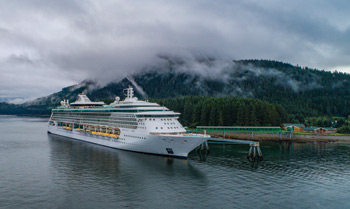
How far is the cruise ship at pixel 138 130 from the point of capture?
5075cm

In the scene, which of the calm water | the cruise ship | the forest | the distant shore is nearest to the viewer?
the calm water

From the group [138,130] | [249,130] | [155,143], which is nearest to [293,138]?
[249,130]

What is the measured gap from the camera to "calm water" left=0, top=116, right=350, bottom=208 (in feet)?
101

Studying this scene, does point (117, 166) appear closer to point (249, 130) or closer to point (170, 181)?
point (170, 181)

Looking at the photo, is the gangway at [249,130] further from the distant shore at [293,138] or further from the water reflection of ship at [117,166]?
the water reflection of ship at [117,166]

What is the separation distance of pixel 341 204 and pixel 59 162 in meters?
44.5

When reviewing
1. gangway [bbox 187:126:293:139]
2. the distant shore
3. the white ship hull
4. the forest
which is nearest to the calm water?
the white ship hull

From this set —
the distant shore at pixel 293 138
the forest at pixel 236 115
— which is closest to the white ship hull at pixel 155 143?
the distant shore at pixel 293 138

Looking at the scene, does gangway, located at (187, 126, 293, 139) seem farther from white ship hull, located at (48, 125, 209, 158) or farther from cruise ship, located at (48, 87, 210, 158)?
white ship hull, located at (48, 125, 209, 158)

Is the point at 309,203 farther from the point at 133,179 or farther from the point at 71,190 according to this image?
the point at 71,190

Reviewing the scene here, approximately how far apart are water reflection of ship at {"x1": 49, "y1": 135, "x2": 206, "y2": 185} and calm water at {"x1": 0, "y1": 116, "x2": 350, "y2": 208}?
14 centimetres

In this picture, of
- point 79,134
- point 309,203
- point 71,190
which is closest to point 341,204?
point 309,203

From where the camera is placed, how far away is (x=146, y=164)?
47406 mm

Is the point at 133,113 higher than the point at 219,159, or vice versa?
the point at 133,113
